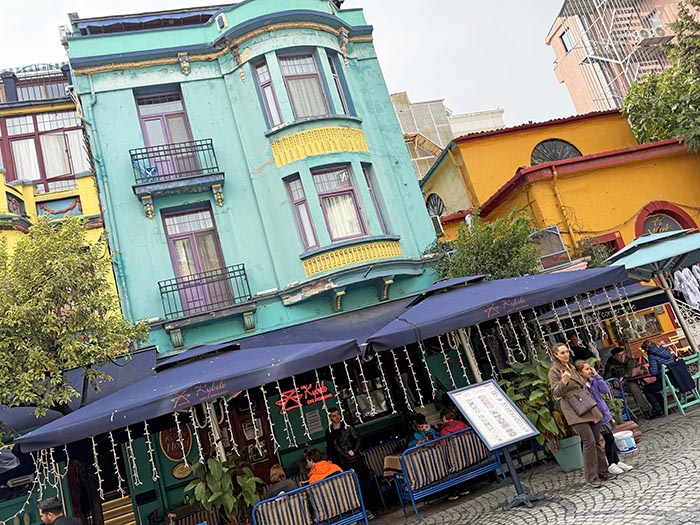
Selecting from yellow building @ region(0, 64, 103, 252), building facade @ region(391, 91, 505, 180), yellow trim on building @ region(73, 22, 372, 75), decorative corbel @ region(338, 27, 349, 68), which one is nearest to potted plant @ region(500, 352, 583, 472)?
decorative corbel @ region(338, 27, 349, 68)

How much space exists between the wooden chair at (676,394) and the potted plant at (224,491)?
719cm

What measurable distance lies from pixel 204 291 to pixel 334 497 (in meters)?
7.38

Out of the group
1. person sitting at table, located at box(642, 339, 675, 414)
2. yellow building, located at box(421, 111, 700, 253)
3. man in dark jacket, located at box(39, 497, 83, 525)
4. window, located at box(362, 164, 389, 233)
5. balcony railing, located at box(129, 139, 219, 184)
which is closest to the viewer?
man in dark jacket, located at box(39, 497, 83, 525)

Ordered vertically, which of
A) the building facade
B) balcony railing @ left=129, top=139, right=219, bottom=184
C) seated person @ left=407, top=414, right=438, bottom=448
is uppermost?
the building facade

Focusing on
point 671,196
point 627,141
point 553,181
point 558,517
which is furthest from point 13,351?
point 627,141

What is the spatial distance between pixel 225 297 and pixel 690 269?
1179cm

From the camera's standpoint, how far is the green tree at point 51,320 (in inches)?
337

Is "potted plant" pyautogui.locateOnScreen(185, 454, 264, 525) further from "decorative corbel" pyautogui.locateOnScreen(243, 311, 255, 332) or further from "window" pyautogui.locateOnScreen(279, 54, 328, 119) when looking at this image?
"window" pyautogui.locateOnScreen(279, 54, 328, 119)

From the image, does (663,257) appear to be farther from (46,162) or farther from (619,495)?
(46,162)

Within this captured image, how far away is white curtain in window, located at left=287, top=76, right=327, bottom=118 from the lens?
14602 millimetres

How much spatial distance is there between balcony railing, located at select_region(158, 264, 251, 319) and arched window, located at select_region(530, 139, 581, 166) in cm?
1099

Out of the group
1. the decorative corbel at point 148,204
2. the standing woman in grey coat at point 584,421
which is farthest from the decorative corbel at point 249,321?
the standing woman in grey coat at point 584,421

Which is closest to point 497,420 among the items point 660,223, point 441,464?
point 441,464

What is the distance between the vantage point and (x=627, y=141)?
755 inches
